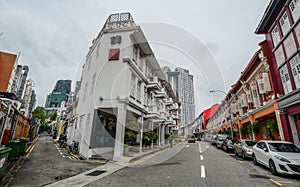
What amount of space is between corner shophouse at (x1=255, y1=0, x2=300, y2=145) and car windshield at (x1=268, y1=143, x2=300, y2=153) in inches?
142

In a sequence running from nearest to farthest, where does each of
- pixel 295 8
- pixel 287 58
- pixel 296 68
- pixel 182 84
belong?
pixel 295 8 → pixel 296 68 → pixel 287 58 → pixel 182 84

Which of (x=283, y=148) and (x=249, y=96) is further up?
(x=249, y=96)

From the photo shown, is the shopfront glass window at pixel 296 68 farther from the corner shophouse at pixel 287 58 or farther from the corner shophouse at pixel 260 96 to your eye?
the corner shophouse at pixel 260 96

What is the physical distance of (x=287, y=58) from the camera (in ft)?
37.8

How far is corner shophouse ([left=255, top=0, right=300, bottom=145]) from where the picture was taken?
1066 centimetres

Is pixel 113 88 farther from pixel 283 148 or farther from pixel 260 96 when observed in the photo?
pixel 260 96

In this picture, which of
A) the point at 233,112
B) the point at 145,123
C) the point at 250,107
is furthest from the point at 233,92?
the point at 145,123

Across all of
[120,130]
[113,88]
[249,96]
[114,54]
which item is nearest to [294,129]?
[249,96]

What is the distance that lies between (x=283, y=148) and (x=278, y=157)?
153 centimetres

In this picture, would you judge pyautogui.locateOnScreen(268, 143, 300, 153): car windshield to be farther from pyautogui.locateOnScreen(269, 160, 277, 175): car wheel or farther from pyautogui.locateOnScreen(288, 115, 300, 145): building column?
pyautogui.locateOnScreen(288, 115, 300, 145): building column

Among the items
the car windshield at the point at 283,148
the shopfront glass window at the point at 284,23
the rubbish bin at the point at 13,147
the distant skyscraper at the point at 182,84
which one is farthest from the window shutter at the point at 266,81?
the distant skyscraper at the point at 182,84

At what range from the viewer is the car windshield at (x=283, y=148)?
7914mm

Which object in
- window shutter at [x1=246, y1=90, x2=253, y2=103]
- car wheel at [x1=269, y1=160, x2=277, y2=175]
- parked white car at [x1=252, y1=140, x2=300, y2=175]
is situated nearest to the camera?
parked white car at [x1=252, y1=140, x2=300, y2=175]

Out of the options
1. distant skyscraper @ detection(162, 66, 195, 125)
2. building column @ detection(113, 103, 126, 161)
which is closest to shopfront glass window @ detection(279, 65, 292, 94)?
building column @ detection(113, 103, 126, 161)
